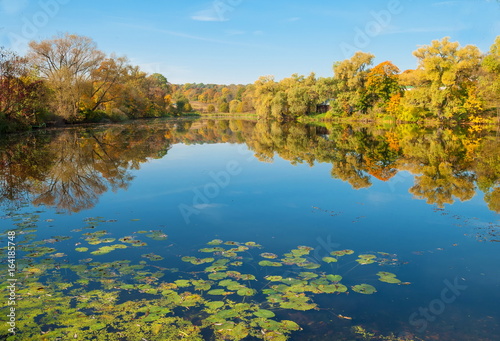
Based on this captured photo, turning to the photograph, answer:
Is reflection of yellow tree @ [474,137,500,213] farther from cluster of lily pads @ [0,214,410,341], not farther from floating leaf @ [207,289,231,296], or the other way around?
floating leaf @ [207,289,231,296]

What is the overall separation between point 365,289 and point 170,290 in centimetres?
314

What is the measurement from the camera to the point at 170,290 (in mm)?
5480

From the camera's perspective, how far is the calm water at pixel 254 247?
4.77 m

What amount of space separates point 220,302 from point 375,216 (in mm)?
6068

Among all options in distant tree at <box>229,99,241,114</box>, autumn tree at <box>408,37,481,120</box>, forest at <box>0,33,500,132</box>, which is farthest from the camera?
distant tree at <box>229,99,241,114</box>

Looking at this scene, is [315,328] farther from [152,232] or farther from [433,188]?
[433,188]

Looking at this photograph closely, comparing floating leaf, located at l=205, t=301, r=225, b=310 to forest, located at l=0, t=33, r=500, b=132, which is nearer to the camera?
floating leaf, located at l=205, t=301, r=225, b=310

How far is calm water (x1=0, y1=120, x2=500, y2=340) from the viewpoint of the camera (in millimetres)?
4770

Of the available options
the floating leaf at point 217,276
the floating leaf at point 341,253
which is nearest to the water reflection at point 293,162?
the floating leaf at point 341,253

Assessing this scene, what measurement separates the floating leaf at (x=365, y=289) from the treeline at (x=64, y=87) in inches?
1270

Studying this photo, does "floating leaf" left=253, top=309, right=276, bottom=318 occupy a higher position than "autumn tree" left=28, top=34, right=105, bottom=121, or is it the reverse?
"autumn tree" left=28, top=34, right=105, bottom=121

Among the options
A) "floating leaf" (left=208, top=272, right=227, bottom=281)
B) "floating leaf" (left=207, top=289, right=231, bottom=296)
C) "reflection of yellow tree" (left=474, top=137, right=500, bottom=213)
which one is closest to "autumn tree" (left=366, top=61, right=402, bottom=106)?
"reflection of yellow tree" (left=474, top=137, right=500, bottom=213)

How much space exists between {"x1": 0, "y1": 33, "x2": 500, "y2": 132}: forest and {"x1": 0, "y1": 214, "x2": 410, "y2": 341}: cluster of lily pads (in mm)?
28796

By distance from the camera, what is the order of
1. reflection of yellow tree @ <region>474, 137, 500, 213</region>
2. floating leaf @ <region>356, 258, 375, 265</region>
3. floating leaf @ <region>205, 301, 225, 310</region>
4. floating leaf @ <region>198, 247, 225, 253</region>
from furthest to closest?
reflection of yellow tree @ <region>474, 137, 500, 213</region> → floating leaf @ <region>198, 247, 225, 253</region> → floating leaf @ <region>356, 258, 375, 265</region> → floating leaf @ <region>205, 301, 225, 310</region>
